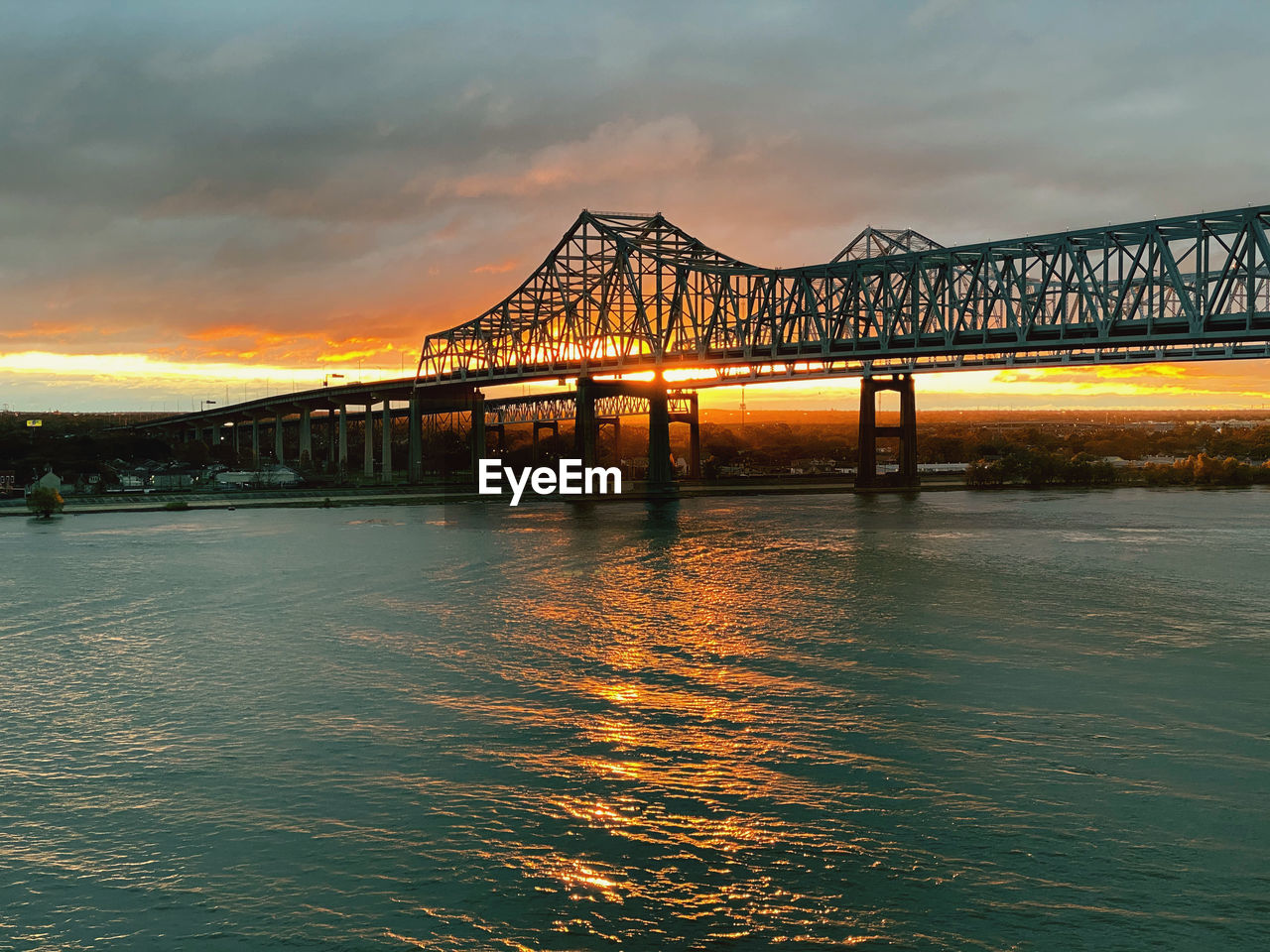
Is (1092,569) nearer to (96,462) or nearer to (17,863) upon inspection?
(17,863)

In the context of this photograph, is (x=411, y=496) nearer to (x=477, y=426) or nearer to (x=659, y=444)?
(x=659, y=444)

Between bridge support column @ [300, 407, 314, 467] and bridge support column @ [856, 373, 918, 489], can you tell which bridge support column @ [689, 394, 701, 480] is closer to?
bridge support column @ [856, 373, 918, 489]

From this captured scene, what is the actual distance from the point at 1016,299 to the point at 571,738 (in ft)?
201

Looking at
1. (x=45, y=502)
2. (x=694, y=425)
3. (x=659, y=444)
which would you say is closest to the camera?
(x=45, y=502)

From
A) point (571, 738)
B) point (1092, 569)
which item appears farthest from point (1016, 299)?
point (571, 738)

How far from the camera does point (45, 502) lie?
3250 inches

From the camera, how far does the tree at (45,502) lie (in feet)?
271

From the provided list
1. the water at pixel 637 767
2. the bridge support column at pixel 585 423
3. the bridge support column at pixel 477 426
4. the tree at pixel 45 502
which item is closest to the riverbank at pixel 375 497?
the tree at pixel 45 502

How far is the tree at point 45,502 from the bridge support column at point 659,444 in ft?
165

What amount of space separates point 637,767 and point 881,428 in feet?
312

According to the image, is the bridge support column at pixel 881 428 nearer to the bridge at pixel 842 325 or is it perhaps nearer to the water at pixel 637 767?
the bridge at pixel 842 325

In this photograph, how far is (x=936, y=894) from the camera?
1252cm

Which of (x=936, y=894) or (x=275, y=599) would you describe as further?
(x=275, y=599)

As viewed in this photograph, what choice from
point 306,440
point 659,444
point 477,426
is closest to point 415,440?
point 477,426
